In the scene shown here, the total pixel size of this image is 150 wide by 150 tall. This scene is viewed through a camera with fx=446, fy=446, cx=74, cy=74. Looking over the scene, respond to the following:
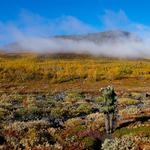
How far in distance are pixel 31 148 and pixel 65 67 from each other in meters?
110

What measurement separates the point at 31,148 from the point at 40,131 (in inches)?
227

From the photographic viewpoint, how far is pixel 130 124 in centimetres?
4084

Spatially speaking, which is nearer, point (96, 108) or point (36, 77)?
point (96, 108)

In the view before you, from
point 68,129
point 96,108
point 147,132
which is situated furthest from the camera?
point 96,108

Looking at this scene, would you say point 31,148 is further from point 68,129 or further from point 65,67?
point 65,67

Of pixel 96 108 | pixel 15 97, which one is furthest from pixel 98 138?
pixel 15 97

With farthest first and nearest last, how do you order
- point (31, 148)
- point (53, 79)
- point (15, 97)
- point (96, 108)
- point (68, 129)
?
point (53, 79)
point (15, 97)
point (96, 108)
point (68, 129)
point (31, 148)

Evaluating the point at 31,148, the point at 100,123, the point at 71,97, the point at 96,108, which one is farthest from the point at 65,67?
the point at 31,148

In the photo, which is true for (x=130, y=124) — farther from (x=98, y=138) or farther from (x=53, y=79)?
(x=53, y=79)

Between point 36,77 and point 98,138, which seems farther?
point 36,77

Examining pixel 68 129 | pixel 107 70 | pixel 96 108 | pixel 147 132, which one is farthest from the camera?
pixel 107 70

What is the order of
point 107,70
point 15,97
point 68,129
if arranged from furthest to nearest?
1. point 107,70
2. point 15,97
3. point 68,129

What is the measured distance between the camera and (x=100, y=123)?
138 feet

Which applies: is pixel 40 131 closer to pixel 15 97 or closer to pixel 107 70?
pixel 15 97
